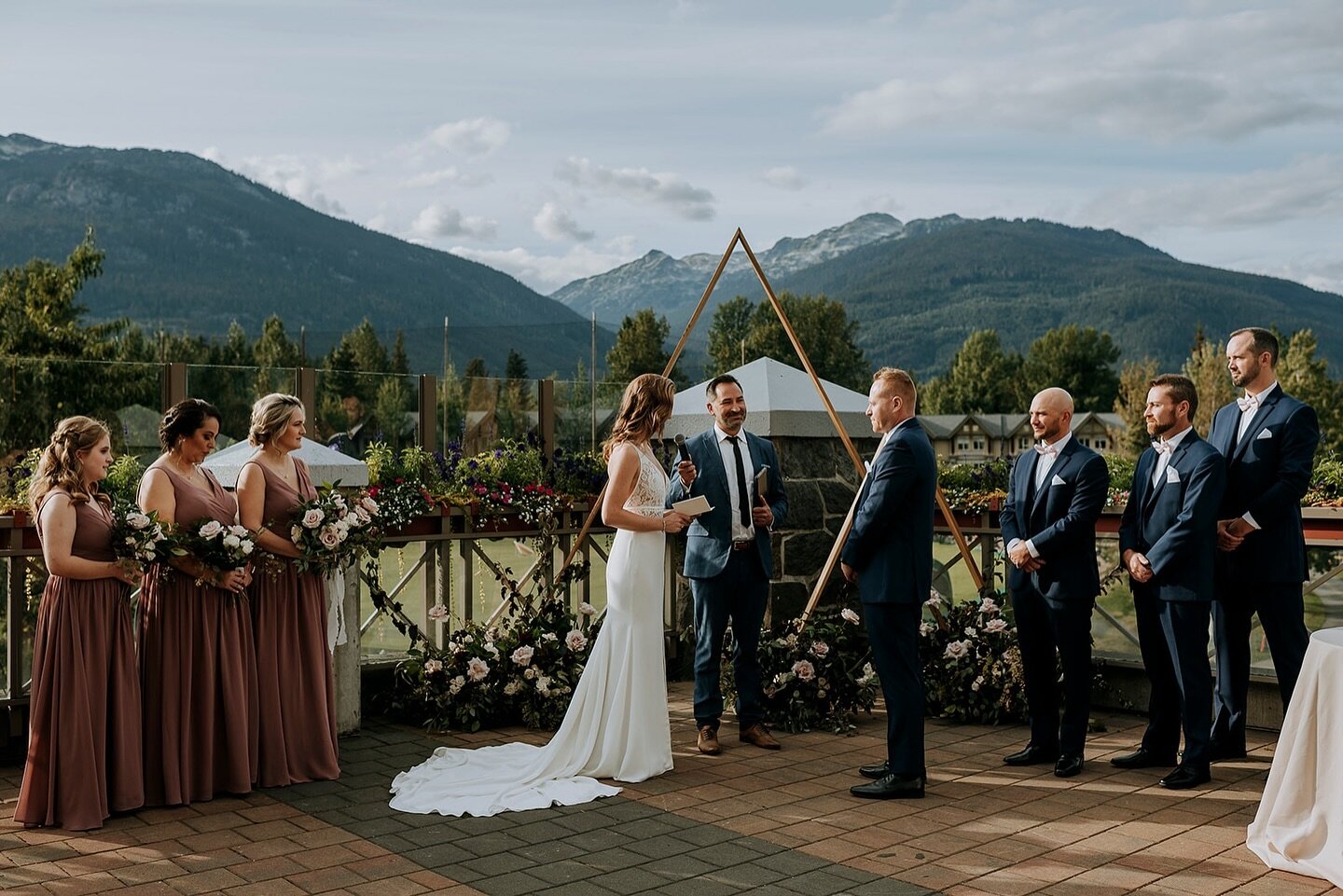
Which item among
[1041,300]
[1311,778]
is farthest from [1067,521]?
[1041,300]

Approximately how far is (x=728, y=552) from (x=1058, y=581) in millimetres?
1563

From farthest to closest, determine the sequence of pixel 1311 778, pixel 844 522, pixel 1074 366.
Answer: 1. pixel 1074 366
2. pixel 844 522
3. pixel 1311 778

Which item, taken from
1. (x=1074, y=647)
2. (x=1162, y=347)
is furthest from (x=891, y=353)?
(x=1074, y=647)

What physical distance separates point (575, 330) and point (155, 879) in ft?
37.3


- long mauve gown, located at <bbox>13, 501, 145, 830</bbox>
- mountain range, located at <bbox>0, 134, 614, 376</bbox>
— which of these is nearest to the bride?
long mauve gown, located at <bbox>13, 501, 145, 830</bbox>

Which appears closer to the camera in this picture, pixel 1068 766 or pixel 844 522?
pixel 1068 766

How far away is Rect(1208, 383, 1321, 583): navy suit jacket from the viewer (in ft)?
17.4

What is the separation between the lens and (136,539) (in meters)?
4.80

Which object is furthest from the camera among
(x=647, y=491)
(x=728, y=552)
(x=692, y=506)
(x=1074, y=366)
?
(x=1074, y=366)

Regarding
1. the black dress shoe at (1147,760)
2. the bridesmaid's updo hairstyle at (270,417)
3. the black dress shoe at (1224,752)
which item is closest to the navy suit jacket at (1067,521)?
the black dress shoe at (1147,760)

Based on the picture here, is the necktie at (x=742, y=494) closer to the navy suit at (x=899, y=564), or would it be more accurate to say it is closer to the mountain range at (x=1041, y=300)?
the navy suit at (x=899, y=564)

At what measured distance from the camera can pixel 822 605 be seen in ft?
24.3

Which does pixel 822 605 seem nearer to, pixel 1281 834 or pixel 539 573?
pixel 539 573

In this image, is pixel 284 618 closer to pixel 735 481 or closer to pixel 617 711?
pixel 617 711
